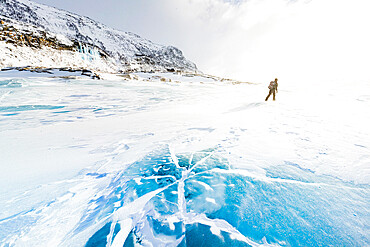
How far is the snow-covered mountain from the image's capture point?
38.0 m

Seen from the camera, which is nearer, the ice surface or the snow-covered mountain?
the ice surface

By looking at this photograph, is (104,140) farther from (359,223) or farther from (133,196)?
(359,223)

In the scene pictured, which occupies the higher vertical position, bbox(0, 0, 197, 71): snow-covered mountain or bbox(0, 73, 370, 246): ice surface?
bbox(0, 0, 197, 71): snow-covered mountain

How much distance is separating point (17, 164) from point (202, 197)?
3094 millimetres

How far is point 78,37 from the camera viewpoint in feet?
161

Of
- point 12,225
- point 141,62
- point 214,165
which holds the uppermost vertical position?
point 141,62

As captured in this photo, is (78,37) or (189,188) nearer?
(189,188)

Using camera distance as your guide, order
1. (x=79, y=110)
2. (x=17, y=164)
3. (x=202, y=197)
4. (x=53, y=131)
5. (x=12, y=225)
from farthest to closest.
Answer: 1. (x=79, y=110)
2. (x=53, y=131)
3. (x=17, y=164)
4. (x=202, y=197)
5. (x=12, y=225)

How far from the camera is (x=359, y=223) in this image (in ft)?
4.55

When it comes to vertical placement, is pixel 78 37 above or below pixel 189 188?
above

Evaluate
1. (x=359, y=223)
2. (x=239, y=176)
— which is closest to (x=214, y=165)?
(x=239, y=176)

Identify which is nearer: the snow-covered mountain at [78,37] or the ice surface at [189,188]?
the ice surface at [189,188]

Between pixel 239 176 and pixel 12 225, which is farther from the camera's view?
pixel 239 176

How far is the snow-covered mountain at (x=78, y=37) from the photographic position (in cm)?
3800
